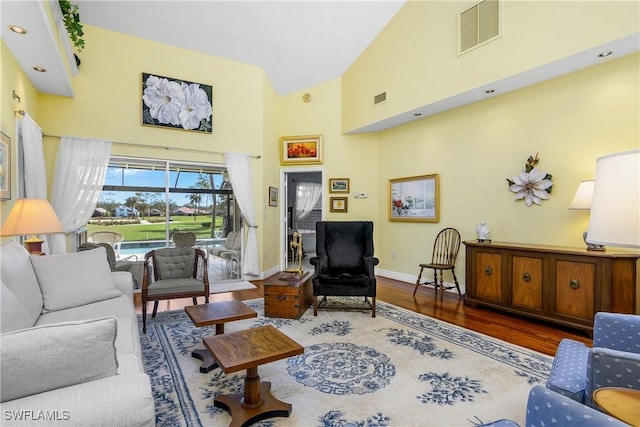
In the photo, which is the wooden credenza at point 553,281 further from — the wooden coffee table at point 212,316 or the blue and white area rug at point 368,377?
the wooden coffee table at point 212,316

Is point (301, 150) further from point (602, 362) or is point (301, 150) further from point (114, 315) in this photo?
point (602, 362)

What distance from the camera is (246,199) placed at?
5566mm

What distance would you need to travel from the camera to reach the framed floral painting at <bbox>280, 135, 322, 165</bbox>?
6336 millimetres

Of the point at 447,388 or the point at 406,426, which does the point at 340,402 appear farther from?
the point at 447,388

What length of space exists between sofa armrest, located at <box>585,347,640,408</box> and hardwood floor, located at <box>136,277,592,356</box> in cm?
176

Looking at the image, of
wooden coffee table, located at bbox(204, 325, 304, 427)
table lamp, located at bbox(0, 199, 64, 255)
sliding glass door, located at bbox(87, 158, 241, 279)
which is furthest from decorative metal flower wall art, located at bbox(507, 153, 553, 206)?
table lamp, located at bbox(0, 199, 64, 255)

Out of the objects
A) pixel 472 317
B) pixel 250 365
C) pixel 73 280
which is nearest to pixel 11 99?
pixel 73 280

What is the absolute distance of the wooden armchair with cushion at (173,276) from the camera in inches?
133

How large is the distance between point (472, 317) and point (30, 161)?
534 cm

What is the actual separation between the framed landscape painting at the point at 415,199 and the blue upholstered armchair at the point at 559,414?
14.2 ft

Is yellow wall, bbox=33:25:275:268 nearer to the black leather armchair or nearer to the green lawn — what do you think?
the green lawn

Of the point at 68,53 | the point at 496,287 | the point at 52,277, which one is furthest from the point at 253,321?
the point at 68,53

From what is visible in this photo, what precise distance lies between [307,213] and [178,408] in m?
8.36

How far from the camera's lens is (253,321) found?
3.59 m
